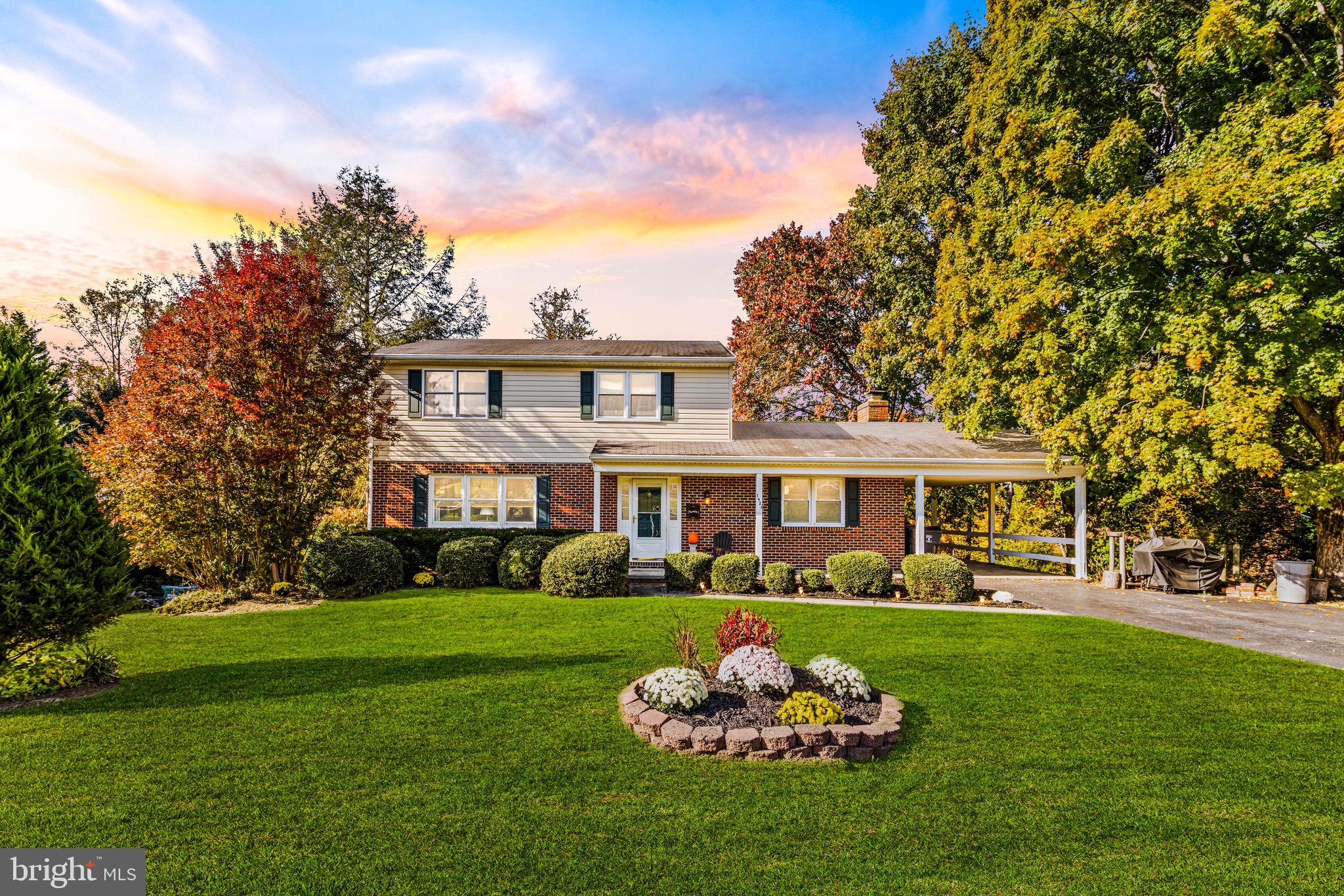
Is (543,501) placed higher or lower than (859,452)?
lower

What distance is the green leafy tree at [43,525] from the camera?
5434 millimetres

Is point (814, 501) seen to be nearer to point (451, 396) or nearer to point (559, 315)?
point (451, 396)

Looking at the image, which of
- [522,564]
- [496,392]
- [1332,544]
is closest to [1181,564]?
[1332,544]

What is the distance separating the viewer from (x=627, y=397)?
1650cm

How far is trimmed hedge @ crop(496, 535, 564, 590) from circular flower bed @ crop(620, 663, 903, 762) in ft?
22.3

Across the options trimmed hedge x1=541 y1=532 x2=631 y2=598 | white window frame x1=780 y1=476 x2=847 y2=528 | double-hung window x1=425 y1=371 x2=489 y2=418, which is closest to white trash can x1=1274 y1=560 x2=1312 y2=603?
white window frame x1=780 y1=476 x2=847 y2=528

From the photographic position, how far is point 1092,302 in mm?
13555

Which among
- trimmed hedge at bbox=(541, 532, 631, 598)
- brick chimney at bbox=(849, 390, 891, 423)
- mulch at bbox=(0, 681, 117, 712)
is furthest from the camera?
brick chimney at bbox=(849, 390, 891, 423)

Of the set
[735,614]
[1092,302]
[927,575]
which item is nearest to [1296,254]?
[1092,302]

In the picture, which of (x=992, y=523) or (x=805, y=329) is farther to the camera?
(x=805, y=329)

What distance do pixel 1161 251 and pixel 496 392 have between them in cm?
1523

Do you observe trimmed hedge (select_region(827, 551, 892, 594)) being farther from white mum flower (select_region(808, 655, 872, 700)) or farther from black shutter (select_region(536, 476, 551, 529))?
black shutter (select_region(536, 476, 551, 529))

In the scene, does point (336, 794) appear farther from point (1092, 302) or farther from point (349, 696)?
point (1092, 302)

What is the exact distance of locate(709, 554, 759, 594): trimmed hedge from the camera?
12594 mm
